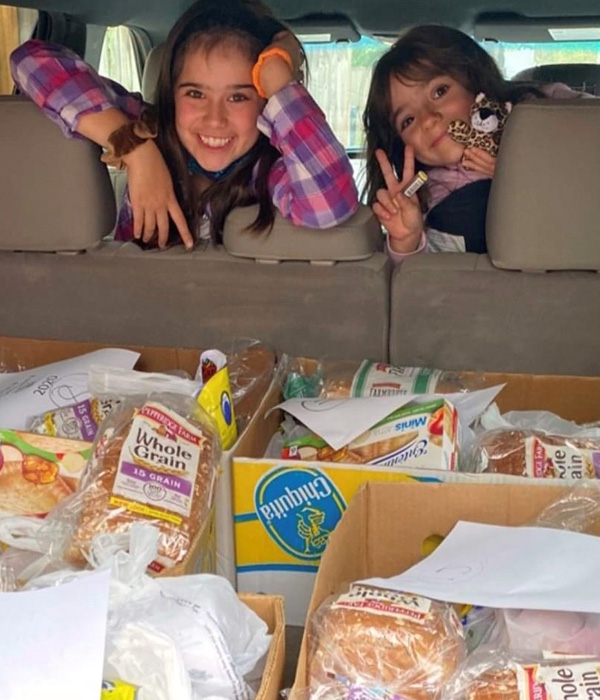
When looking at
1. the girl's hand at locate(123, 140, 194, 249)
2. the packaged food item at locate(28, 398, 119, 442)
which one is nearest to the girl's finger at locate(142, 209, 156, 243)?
the girl's hand at locate(123, 140, 194, 249)

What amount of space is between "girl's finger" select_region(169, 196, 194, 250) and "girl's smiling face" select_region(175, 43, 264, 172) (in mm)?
120

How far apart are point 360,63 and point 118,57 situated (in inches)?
30.0

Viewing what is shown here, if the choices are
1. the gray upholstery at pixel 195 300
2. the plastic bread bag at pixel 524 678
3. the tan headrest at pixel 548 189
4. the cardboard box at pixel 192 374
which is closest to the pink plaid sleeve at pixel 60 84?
the gray upholstery at pixel 195 300

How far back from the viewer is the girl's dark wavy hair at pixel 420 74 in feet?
6.07

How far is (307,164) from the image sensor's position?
1511 millimetres

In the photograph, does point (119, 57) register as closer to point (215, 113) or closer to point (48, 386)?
point (215, 113)

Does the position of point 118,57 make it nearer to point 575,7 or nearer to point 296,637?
point 575,7

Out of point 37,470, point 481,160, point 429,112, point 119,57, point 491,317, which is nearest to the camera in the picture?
point 37,470

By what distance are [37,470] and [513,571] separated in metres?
0.59

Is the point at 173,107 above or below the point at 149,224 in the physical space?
above

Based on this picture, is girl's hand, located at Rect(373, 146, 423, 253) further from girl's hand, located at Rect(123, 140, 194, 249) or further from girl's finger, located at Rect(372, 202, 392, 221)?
girl's hand, located at Rect(123, 140, 194, 249)

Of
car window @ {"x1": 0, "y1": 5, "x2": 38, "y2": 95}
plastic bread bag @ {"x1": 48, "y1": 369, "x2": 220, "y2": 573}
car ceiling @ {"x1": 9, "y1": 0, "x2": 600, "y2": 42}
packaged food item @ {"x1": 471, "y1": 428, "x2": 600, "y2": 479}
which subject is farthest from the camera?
car window @ {"x1": 0, "y1": 5, "x2": 38, "y2": 95}

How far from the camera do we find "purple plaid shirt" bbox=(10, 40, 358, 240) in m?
1.48

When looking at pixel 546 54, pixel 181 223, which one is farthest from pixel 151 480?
pixel 546 54
